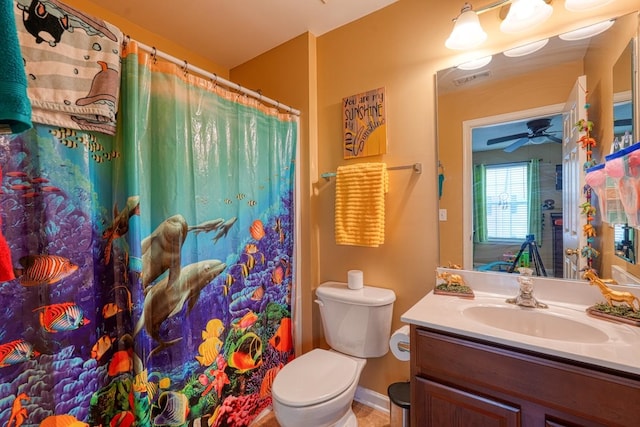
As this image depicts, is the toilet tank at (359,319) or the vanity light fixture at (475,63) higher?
the vanity light fixture at (475,63)

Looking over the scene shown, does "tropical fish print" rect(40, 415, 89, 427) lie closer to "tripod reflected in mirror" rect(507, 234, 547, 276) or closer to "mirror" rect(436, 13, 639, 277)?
"mirror" rect(436, 13, 639, 277)

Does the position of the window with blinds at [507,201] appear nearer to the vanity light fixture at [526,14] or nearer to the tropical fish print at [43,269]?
the vanity light fixture at [526,14]

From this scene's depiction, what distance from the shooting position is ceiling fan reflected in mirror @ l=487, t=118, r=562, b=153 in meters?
1.26

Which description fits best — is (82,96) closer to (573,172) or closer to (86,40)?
(86,40)

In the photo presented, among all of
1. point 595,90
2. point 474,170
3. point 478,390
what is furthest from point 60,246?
point 595,90

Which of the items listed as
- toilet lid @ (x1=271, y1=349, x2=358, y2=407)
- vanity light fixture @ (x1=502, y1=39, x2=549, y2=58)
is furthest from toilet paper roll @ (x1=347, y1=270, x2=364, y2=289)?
vanity light fixture @ (x1=502, y1=39, x2=549, y2=58)

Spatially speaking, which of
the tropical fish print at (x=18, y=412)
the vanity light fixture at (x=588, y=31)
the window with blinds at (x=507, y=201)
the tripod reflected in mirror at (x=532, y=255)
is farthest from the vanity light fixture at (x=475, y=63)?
the tropical fish print at (x=18, y=412)

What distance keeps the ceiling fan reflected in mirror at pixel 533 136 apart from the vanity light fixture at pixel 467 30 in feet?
1.56

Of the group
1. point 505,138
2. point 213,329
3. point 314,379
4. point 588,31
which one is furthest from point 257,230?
point 588,31

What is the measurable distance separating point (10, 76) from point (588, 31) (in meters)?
1.92

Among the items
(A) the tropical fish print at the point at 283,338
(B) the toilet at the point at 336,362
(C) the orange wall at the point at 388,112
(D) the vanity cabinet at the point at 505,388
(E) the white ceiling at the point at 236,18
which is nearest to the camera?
(D) the vanity cabinet at the point at 505,388

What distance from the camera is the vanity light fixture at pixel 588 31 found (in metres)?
1.13

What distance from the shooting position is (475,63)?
142 cm

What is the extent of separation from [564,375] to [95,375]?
165cm
